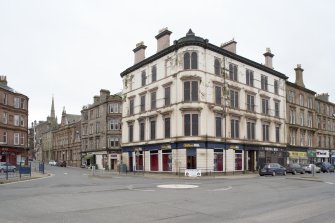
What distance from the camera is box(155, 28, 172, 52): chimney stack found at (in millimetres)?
45000

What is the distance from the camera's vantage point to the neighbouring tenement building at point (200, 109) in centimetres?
4056

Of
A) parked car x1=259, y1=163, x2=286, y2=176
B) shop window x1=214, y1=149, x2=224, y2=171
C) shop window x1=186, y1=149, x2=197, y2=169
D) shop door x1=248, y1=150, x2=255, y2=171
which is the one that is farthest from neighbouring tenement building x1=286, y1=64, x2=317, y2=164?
shop window x1=186, y1=149, x2=197, y2=169

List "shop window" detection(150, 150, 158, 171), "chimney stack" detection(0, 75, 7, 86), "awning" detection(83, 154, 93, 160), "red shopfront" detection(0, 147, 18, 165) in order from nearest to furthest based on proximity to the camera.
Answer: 1. "shop window" detection(150, 150, 158, 171)
2. "red shopfront" detection(0, 147, 18, 165)
3. "chimney stack" detection(0, 75, 7, 86)
4. "awning" detection(83, 154, 93, 160)

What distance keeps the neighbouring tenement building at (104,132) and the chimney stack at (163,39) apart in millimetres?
22050

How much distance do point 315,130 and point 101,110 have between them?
39.1 metres

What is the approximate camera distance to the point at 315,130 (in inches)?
2542

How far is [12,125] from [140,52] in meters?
24.6

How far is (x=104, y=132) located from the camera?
218ft

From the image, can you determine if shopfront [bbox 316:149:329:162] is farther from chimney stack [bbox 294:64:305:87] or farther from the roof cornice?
the roof cornice

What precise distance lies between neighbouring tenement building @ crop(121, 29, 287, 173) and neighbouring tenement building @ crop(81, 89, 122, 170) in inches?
536

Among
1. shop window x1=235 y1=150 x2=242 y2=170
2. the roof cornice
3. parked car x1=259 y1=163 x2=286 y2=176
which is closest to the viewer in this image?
parked car x1=259 y1=163 x2=286 y2=176

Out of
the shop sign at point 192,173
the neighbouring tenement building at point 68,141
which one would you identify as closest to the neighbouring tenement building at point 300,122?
the shop sign at point 192,173

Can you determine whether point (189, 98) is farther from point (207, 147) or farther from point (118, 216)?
point (118, 216)

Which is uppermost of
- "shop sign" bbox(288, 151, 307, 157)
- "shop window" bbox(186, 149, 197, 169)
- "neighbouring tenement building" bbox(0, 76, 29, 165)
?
"neighbouring tenement building" bbox(0, 76, 29, 165)
